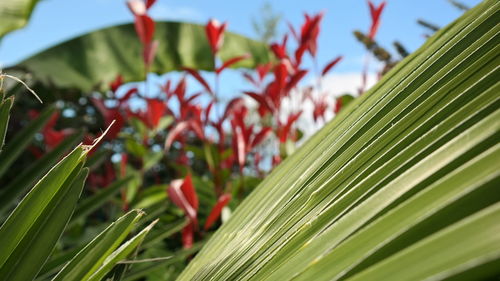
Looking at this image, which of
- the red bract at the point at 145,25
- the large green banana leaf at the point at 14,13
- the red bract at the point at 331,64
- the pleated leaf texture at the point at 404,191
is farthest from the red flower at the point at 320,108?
the large green banana leaf at the point at 14,13

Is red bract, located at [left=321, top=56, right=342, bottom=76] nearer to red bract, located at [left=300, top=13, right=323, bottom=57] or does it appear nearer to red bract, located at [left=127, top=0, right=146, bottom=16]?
red bract, located at [left=300, top=13, right=323, bottom=57]

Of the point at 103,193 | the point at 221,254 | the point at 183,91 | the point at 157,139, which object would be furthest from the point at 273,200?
the point at 157,139

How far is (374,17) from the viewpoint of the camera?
1663mm

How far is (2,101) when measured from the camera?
50 cm

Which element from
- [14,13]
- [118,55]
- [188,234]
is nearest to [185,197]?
[188,234]

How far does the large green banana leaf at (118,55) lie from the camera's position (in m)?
3.85

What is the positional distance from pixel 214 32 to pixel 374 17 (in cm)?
47

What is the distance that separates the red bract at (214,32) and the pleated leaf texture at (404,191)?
3.44 ft

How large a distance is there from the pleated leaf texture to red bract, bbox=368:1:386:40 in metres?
1.07

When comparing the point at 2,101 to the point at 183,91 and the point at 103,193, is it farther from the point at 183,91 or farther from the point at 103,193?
the point at 183,91

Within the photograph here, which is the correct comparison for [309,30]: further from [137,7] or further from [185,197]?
[185,197]

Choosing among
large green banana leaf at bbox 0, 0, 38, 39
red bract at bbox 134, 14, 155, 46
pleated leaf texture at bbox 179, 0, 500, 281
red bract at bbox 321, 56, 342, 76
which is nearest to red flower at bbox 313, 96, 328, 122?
red bract at bbox 321, 56, 342, 76

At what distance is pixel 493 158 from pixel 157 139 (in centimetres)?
280

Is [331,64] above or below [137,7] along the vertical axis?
below
